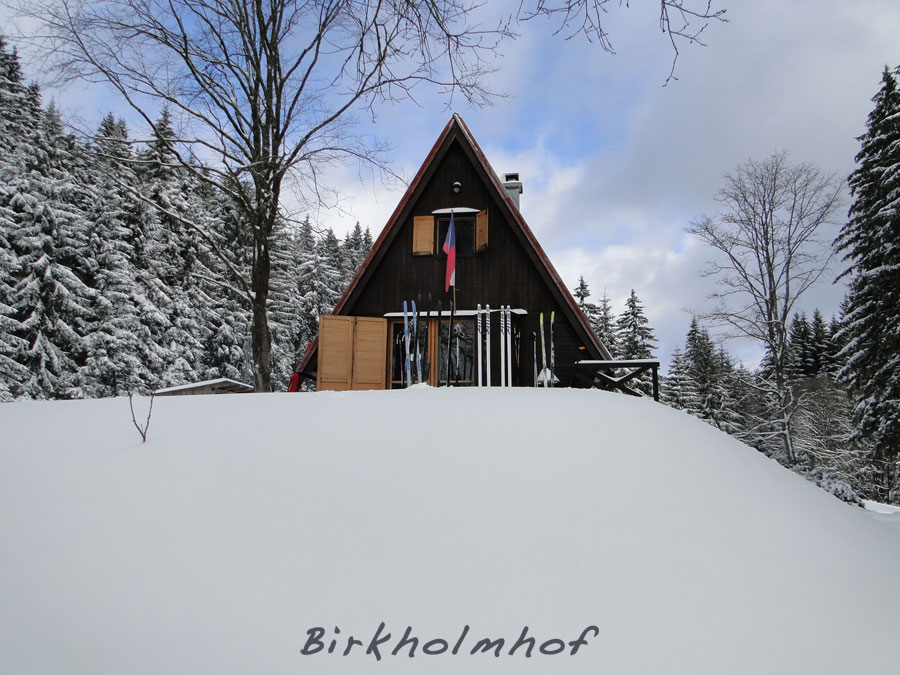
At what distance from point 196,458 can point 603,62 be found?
3.60 metres

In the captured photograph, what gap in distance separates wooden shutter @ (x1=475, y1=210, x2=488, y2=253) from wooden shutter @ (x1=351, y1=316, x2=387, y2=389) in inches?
101

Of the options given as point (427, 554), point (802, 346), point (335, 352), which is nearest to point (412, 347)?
point (335, 352)

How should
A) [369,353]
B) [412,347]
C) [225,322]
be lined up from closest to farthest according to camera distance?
[369,353] < [412,347] < [225,322]

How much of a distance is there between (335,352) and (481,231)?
→ 3987 millimetres

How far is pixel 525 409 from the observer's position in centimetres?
425

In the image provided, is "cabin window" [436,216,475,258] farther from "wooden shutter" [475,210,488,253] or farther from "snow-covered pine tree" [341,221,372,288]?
"snow-covered pine tree" [341,221,372,288]

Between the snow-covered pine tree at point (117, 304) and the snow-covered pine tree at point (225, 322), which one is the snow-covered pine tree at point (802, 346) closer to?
the snow-covered pine tree at point (225, 322)

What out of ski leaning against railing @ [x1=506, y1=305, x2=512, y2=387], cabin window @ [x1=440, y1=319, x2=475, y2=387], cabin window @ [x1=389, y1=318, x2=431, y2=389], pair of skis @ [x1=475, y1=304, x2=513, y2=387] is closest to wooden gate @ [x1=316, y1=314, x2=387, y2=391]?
cabin window @ [x1=389, y1=318, x2=431, y2=389]

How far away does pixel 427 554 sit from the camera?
250 centimetres

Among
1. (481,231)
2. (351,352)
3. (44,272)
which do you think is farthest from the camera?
(44,272)

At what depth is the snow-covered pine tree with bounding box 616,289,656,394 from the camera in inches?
1067

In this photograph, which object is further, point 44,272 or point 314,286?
point 314,286

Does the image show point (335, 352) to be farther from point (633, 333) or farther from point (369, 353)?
point (633, 333)

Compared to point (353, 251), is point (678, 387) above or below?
below
